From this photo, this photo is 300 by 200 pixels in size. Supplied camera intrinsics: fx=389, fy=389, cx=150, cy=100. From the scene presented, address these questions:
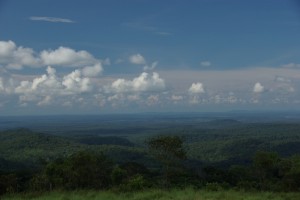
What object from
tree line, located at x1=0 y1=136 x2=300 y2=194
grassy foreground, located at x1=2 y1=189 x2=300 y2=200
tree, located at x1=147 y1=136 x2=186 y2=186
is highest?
tree, located at x1=147 y1=136 x2=186 y2=186

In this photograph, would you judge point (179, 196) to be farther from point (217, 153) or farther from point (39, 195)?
point (217, 153)

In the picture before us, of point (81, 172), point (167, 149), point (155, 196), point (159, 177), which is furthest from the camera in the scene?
point (159, 177)

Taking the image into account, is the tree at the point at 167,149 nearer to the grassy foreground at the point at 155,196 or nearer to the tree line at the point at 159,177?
the tree line at the point at 159,177

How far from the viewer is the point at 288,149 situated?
247 feet

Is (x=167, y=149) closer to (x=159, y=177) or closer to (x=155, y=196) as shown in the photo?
(x=159, y=177)

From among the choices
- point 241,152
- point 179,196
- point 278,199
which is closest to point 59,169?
point 179,196

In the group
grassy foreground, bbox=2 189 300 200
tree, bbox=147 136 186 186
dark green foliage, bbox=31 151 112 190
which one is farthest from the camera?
dark green foliage, bbox=31 151 112 190

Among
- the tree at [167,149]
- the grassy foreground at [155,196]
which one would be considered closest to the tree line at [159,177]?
the tree at [167,149]

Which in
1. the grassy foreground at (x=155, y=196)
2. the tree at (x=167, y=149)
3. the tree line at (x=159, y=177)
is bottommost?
the tree line at (x=159, y=177)

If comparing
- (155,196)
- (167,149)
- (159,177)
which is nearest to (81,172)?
(159,177)

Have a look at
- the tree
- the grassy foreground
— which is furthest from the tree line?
the grassy foreground

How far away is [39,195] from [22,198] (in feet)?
1.39

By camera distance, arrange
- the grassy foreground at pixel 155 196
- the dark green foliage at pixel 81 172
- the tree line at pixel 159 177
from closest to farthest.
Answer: the grassy foreground at pixel 155 196, the tree line at pixel 159 177, the dark green foliage at pixel 81 172

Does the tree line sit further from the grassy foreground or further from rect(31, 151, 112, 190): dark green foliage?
the grassy foreground
